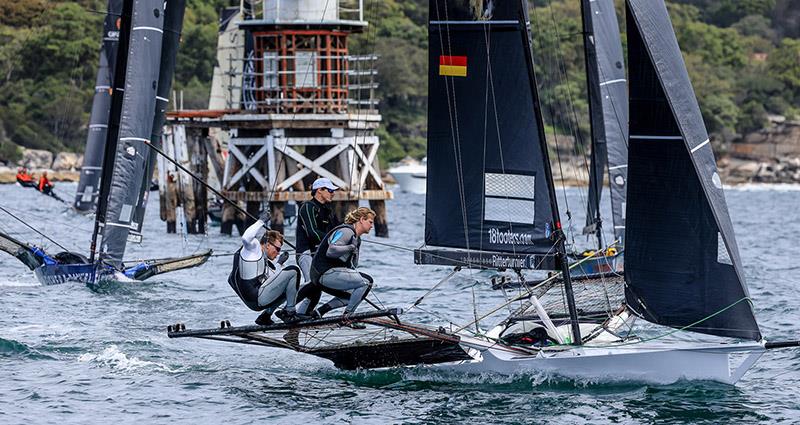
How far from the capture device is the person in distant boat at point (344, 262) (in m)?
16.6

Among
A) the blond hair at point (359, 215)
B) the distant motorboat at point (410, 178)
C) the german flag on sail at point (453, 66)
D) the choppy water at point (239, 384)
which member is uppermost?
the german flag on sail at point (453, 66)

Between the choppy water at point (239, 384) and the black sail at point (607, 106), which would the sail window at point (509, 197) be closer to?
the choppy water at point (239, 384)

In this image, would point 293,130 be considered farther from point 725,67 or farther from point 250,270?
point 725,67

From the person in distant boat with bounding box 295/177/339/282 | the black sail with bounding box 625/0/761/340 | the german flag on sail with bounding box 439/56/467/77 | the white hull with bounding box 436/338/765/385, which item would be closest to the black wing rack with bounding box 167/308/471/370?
the white hull with bounding box 436/338/765/385

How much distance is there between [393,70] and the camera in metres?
102

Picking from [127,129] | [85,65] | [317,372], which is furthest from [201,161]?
[85,65]

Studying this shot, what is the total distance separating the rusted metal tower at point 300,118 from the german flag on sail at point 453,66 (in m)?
20.1

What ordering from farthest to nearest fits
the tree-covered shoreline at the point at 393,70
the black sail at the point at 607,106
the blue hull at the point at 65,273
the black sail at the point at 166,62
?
the tree-covered shoreline at the point at 393,70 → the black sail at the point at 166,62 → the black sail at the point at 607,106 → the blue hull at the point at 65,273

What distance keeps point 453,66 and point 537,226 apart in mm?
2201

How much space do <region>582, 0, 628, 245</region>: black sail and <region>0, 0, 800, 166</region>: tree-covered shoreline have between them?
49209mm

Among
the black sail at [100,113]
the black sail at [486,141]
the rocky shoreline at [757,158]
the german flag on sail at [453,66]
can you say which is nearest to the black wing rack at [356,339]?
the black sail at [486,141]

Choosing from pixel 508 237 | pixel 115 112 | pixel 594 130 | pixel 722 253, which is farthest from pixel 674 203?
pixel 115 112

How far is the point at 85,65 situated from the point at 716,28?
61.8 meters

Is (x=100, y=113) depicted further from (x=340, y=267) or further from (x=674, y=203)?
(x=674, y=203)
